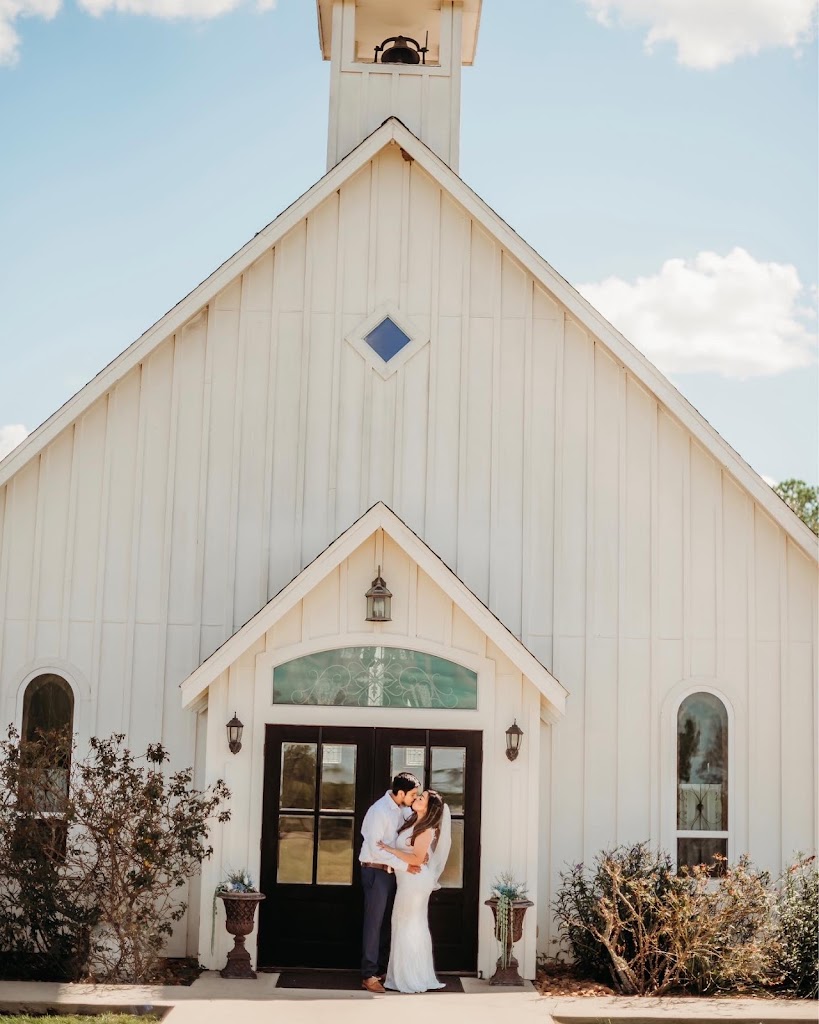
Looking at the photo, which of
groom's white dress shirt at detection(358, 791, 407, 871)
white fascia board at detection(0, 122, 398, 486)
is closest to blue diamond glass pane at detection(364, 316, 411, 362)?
white fascia board at detection(0, 122, 398, 486)

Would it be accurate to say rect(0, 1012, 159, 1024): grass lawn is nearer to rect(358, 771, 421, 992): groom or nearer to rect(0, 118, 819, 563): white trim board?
rect(358, 771, 421, 992): groom

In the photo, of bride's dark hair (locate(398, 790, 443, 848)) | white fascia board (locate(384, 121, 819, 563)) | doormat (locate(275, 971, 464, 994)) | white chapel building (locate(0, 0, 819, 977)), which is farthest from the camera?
white chapel building (locate(0, 0, 819, 977))

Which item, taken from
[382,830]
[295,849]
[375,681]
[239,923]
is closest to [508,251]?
[375,681]

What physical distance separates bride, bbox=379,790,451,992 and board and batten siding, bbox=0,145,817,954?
73.5 inches

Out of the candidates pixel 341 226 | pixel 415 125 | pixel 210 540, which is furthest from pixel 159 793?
pixel 415 125

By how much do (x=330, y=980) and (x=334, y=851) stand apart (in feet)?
3.66

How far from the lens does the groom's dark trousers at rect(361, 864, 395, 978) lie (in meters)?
10.8

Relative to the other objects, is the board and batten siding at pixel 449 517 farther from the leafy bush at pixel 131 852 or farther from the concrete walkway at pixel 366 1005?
the concrete walkway at pixel 366 1005

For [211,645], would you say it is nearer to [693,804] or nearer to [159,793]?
[159,793]

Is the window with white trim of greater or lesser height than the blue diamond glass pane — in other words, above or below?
below

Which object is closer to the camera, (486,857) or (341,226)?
(486,857)

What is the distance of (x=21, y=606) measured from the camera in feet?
40.9

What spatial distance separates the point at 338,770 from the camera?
1156 cm

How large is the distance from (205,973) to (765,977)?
4.98m
